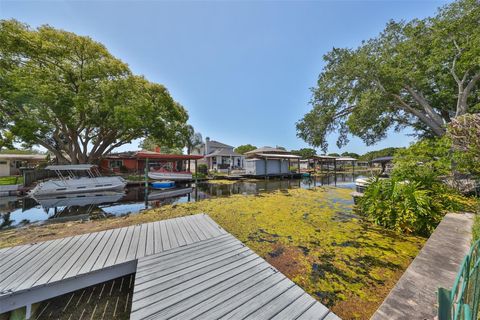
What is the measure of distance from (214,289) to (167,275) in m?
0.70

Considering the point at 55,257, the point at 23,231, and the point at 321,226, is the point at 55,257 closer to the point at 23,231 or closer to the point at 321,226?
the point at 23,231

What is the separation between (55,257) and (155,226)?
1670mm

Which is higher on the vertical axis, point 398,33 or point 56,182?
point 398,33

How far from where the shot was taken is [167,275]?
2316 mm

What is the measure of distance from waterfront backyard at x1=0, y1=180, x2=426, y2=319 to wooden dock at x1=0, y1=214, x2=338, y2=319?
35.1 inches

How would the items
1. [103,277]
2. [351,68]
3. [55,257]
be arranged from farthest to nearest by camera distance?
[351,68] < [55,257] < [103,277]

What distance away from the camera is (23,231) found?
510 centimetres

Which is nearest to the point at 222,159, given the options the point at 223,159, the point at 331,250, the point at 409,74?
the point at 223,159

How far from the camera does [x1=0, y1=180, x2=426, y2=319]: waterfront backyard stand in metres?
2.65

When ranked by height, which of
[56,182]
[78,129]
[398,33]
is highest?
[398,33]

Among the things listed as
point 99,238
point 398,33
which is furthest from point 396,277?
point 398,33

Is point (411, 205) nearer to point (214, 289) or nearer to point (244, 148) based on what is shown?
point (214, 289)

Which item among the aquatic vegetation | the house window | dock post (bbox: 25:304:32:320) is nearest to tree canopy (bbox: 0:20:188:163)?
the house window

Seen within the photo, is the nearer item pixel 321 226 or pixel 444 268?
pixel 444 268
